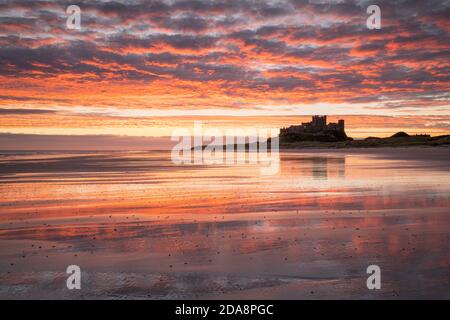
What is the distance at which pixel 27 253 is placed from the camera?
1031 centimetres

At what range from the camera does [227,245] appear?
35.6 ft

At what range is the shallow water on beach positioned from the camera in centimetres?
784

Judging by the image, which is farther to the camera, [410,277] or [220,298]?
[410,277]

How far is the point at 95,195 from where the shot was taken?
20.9 meters

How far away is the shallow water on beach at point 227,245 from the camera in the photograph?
25.7ft

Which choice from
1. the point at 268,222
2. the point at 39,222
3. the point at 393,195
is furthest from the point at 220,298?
the point at 393,195

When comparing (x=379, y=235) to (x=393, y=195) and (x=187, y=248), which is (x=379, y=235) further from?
(x=393, y=195)

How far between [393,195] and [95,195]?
1436 cm

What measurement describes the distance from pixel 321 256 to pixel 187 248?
10.8 feet

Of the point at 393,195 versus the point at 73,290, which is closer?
the point at 73,290

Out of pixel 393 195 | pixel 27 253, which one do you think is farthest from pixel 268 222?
pixel 393 195
